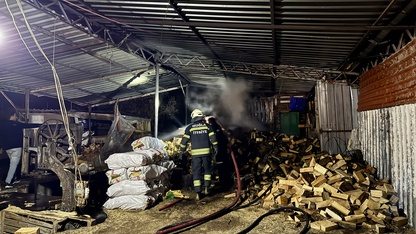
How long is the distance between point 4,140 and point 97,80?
15.5 feet

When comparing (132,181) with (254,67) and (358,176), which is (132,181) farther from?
(254,67)

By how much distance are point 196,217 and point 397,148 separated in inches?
184

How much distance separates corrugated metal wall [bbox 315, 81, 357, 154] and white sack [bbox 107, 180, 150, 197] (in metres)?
6.86

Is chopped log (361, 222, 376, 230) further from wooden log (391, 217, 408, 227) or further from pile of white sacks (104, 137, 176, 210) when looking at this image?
pile of white sacks (104, 137, 176, 210)

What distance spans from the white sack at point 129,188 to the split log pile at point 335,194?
281cm

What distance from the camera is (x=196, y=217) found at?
556 centimetres

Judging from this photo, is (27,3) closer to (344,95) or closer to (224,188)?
(224,188)

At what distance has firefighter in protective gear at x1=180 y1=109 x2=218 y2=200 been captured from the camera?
22.9 feet

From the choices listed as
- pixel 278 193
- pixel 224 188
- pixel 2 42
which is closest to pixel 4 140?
pixel 2 42

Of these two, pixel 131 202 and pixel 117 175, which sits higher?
pixel 117 175

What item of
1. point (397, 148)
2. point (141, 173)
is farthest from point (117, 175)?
point (397, 148)

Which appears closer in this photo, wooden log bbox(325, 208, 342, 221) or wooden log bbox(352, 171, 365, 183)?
wooden log bbox(325, 208, 342, 221)

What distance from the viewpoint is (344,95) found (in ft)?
30.2

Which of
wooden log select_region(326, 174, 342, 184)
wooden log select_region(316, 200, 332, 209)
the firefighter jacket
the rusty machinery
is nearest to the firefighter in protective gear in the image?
the firefighter jacket
